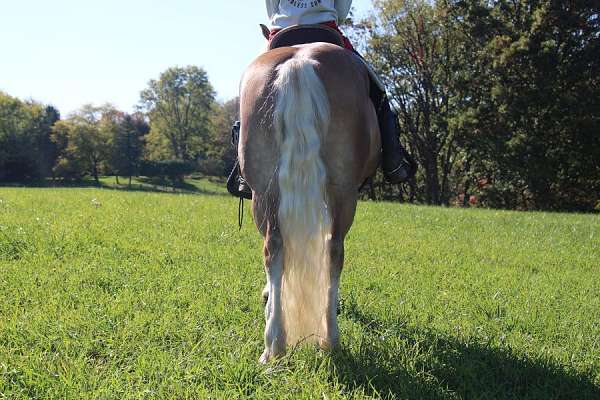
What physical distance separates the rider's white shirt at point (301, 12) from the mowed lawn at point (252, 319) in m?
2.34

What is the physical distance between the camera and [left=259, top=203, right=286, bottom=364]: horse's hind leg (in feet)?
9.09

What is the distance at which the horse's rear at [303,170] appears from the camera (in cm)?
267

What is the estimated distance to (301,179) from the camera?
105 inches

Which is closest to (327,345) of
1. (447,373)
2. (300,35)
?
(447,373)

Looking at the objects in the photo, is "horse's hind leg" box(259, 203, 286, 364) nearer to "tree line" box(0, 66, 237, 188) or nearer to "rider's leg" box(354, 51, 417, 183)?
"rider's leg" box(354, 51, 417, 183)

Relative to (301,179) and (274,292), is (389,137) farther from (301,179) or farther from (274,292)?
(274,292)

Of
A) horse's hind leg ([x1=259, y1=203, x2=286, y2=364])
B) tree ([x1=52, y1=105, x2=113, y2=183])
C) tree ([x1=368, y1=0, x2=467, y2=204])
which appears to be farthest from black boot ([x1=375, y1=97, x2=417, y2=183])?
tree ([x1=52, y1=105, x2=113, y2=183])

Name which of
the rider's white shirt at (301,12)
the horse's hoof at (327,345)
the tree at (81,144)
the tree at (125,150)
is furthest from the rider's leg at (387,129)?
the tree at (125,150)

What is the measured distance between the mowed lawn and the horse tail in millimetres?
451

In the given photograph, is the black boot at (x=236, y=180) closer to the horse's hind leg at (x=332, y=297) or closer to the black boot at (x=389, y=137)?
the horse's hind leg at (x=332, y=297)

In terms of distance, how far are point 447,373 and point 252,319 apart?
153 cm

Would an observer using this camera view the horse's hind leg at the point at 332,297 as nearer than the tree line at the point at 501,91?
Yes

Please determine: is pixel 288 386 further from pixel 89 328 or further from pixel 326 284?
pixel 89 328

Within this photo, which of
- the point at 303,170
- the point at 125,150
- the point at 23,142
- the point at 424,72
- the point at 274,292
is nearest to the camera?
the point at 303,170
